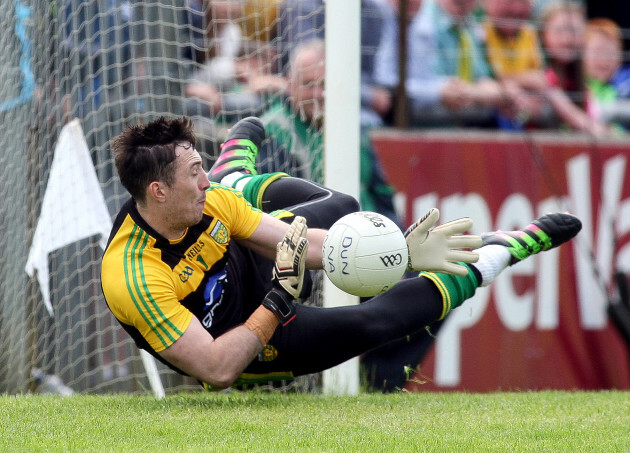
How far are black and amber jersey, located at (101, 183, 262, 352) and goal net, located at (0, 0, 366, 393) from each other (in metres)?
1.62

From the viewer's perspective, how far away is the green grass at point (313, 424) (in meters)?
3.56

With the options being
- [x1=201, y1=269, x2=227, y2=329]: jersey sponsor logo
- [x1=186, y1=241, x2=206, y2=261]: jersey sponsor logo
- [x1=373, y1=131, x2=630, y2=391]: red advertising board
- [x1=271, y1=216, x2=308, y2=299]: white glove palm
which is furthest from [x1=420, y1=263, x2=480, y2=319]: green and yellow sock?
[x1=373, y1=131, x2=630, y2=391]: red advertising board

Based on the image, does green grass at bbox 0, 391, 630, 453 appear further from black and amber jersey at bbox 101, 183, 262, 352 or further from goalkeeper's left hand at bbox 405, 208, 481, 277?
goalkeeper's left hand at bbox 405, 208, 481, 277

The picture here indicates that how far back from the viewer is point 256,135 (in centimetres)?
555

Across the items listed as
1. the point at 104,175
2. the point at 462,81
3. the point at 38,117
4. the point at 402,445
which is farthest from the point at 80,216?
the point at 462,81

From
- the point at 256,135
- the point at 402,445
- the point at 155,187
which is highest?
the point at 256,135

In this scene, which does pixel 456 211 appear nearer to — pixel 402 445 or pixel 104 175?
pixel 104 175

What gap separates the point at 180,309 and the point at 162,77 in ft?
7.63

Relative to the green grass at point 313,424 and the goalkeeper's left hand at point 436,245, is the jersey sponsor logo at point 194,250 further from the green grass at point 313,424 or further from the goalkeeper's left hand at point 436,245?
the goalkeeper's left hand at point 436,245

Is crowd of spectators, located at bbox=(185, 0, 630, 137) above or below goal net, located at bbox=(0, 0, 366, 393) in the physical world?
above

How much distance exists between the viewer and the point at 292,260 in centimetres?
422

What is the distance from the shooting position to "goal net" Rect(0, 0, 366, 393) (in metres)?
6.07

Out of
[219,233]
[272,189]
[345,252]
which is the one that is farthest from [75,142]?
[345,252]

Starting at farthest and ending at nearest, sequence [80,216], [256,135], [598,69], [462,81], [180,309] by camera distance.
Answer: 1. [598,69]
2. [462,81]
3. [80,216]
4. [256,135]
5. [180,309]
